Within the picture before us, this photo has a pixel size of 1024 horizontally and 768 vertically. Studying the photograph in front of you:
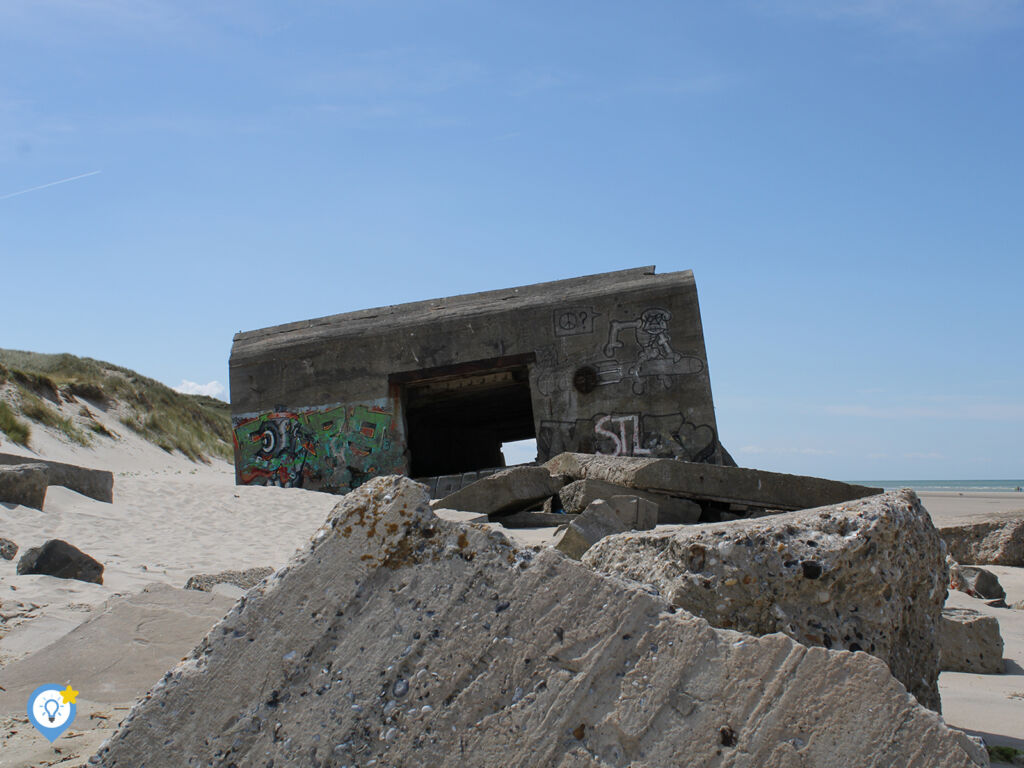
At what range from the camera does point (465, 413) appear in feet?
60.0

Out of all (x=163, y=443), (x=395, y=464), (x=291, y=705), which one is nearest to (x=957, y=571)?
(x=291, y=705)

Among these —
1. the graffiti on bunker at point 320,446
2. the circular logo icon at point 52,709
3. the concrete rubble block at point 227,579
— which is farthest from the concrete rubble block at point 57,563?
the graffiti on bunker at point 320,446

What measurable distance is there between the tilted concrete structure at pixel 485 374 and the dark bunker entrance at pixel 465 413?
0.20 feet

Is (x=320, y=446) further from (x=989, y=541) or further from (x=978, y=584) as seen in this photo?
(x=978, y=584)

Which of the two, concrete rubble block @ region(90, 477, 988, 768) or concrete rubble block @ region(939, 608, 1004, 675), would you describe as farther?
concrete rubble block @ region(939, 608, 1004, 675)

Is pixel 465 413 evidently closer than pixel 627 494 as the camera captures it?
No

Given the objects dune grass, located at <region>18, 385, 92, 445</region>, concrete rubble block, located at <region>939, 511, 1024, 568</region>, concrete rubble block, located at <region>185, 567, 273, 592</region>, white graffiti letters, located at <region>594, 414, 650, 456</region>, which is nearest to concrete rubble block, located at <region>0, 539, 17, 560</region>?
concrete rubble block, located at <region>185, 567, 273, 592</region>

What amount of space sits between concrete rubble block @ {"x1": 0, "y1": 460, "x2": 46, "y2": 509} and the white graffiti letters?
744 cm

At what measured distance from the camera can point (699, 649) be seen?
1.86 meters

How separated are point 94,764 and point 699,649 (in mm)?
1298

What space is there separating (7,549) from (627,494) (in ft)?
16.3

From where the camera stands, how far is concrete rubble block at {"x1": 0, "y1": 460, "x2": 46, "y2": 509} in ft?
23.9

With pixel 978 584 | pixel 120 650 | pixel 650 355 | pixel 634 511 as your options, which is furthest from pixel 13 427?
pixel 978 584

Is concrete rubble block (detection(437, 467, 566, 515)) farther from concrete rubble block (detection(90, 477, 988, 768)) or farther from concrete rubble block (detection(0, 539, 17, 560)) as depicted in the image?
concrete rubble block (detection(90, 477, 988, 768))
